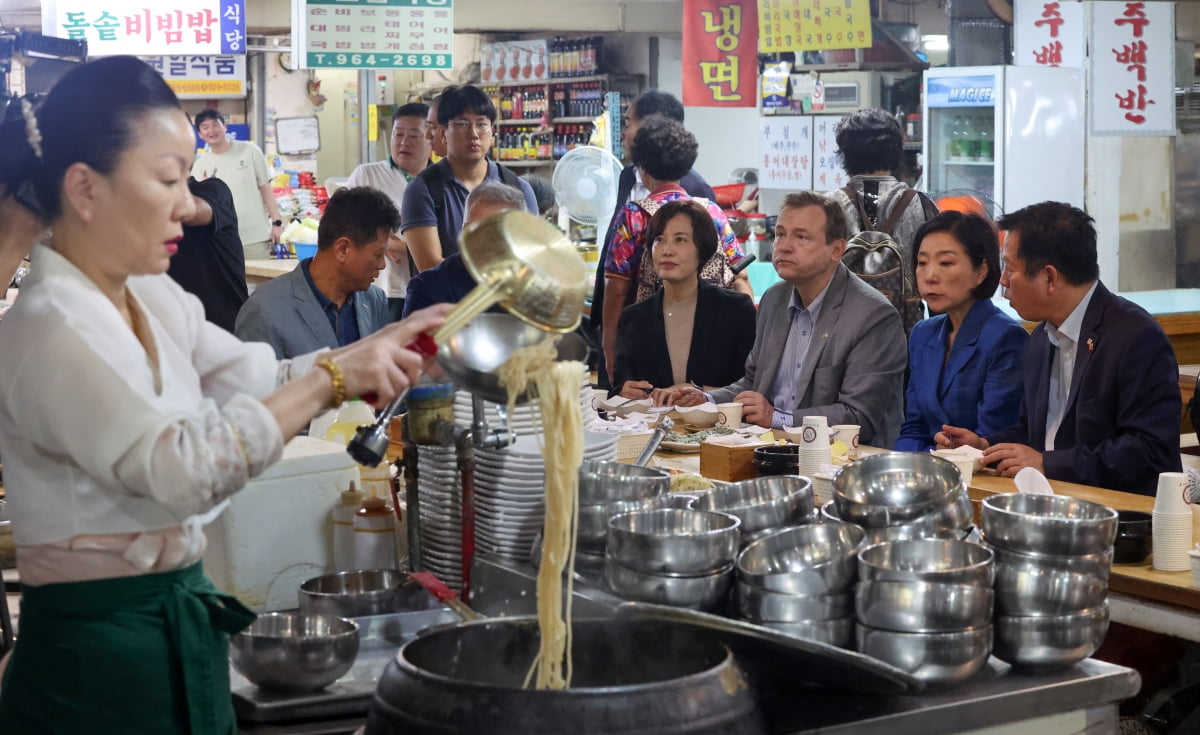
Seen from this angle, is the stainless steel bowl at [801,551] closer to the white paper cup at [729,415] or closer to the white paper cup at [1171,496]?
the white paper cup at [1171,496]

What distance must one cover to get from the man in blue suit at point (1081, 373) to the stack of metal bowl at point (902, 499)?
3.80 ft

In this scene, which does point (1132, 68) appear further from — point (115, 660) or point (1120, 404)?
point (115, 660)

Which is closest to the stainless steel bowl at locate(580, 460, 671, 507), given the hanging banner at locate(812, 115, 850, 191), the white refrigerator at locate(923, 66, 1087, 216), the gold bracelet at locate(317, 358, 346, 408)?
the gold bracelet at locate(317, 358, 346, 408)

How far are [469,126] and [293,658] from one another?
4.31 m

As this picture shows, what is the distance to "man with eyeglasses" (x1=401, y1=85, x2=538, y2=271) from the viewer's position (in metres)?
6.10

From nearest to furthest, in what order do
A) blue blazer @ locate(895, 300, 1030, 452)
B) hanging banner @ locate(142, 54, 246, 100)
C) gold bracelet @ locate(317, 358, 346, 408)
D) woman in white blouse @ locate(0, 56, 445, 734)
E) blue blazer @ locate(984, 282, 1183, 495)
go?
woman in white blouse @ locate(0, 56, 445, 734)
gold bracelet @ locate(317, 358, 346, 408)
blue blazer @ locate(984, 282, 1183, 495)
blue blazer @ locate(895, 300, 1030, 452)
hanging banner @ locate(142, 54, 246, 100)

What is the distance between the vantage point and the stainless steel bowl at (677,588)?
2.03 metres

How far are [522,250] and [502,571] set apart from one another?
67 centimetres

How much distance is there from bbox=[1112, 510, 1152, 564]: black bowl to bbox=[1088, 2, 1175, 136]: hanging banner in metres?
5.21

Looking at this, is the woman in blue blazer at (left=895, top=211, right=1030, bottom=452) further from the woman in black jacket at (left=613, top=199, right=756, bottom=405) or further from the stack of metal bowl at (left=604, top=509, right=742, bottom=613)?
the stack of metal bowl at (left=604, top=509, right=742, bottom=613)

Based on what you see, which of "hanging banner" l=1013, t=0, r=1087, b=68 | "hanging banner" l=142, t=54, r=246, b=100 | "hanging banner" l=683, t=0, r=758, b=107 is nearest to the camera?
"hanging banner" l=1013, t=0, r=1087, b=68

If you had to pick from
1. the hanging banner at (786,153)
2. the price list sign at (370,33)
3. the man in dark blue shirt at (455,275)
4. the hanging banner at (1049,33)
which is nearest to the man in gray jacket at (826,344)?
the man in dark blue shirt at (455,275)

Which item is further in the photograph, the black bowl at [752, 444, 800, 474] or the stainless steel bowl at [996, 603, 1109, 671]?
the black bowl at [752, 444, 800, 474]

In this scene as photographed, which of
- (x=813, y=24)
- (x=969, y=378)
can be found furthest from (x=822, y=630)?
(x=813, y=24)
